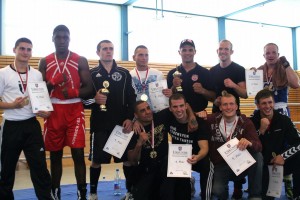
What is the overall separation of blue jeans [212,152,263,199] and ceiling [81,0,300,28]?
6991mm

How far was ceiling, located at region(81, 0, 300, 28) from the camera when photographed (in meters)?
10.1

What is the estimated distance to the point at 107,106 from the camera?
3635mm

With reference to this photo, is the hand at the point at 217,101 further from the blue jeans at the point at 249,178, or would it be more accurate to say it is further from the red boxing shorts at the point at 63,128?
the red boxing shorts at the point at 63,128

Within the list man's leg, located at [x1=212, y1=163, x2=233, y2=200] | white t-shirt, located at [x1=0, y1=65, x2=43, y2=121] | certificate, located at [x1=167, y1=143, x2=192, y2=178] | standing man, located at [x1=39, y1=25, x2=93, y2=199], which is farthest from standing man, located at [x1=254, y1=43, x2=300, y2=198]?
white t-shirt, located at [x1=0, y1=65, x2=43, y2=121]

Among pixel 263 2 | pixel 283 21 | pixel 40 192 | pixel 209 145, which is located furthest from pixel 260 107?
pixel 283 21

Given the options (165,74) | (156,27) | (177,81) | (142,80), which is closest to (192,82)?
(177,81)

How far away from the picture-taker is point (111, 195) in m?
4.21

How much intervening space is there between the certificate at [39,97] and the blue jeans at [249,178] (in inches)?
68.4

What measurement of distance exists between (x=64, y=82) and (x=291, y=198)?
2.78 m

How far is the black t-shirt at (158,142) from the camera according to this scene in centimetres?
344

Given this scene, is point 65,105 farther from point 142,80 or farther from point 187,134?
point 187,134

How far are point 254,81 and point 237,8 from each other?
7.82 m

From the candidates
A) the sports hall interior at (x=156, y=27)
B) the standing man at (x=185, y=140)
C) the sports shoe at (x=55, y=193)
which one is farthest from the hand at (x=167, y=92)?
the sports hall interior at (x=156, y=27)

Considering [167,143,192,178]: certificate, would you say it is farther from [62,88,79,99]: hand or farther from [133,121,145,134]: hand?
[62,88,79,99]: hand
